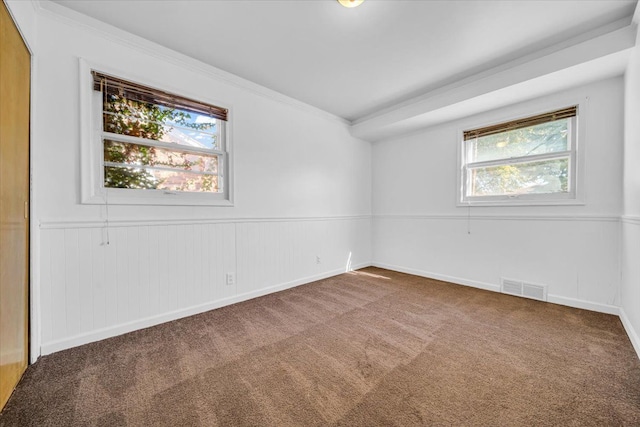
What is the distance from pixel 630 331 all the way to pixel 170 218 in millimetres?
3902

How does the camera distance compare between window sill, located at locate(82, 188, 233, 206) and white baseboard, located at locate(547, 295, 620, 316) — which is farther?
white baseboard, located at locate(547, 295, 620, 316)

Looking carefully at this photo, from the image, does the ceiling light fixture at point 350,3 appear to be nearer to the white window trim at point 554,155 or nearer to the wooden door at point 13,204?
the wooden door at point 13,204

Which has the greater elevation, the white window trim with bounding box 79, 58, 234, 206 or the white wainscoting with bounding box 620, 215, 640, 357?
the white window trim with bounding box 79, 58, 234, 206

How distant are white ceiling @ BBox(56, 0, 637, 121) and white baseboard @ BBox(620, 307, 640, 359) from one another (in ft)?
7.80

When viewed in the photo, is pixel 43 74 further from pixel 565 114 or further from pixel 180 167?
pixel 565 114

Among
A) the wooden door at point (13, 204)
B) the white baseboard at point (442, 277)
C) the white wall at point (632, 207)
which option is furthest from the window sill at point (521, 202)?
the wooden door at point (13, 204)

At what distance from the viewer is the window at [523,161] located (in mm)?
2701

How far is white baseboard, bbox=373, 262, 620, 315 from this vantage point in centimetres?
244

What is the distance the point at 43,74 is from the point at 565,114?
184 inches

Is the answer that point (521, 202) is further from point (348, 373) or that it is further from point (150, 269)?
point (150, 269)

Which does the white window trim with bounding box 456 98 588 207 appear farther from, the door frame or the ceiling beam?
the door frame

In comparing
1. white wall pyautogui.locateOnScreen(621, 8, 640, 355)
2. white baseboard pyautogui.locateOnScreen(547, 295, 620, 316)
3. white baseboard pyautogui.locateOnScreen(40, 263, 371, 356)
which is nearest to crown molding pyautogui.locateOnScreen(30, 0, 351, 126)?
white baseboard pyautogui.locateOnScreen(40, 263, 371, 356)

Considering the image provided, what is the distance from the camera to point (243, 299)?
2.84 metres

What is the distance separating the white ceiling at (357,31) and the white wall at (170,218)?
0.28 metres
